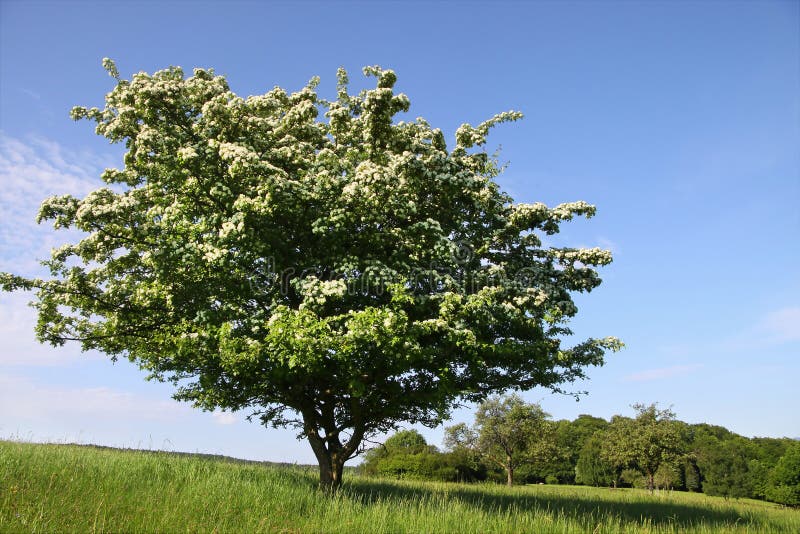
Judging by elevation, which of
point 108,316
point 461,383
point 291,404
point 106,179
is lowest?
point 291,404

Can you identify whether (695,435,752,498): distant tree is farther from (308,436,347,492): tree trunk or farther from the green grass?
(308,436,347,492): tree trunk

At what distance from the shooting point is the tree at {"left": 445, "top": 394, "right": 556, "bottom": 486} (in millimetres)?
54469

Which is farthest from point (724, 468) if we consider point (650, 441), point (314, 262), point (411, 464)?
point (314, 262)

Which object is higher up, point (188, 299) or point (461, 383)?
point (188, 299)

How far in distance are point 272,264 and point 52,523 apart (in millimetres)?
9422

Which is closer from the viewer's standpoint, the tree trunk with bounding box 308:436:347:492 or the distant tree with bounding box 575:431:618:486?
the tree trunk with bounding box 308:436:347:492

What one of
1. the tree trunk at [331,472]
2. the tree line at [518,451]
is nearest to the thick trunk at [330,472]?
the tree trunk at [331,472]

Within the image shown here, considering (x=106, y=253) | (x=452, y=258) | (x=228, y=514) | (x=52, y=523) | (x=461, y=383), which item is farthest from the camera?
(x=106, y=253)

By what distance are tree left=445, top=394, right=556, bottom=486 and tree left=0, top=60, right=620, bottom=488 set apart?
117ft

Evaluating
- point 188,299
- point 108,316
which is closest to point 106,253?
point 108,316

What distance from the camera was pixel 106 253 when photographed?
68.9 ft

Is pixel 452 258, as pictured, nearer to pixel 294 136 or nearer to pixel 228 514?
pixel 294 136

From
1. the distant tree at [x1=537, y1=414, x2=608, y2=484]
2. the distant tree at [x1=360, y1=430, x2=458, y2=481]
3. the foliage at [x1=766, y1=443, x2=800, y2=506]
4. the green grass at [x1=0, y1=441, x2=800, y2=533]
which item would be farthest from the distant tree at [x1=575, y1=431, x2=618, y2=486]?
the green grass at [x1=0, y1=441, x2=800, y2=533]

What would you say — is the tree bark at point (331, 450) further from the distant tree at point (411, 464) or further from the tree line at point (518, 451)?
the distant tree at point (411, 464)
